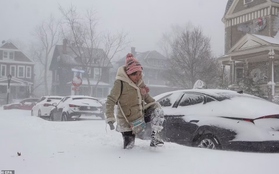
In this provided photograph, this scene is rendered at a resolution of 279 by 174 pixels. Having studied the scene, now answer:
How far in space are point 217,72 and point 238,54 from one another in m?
4.19

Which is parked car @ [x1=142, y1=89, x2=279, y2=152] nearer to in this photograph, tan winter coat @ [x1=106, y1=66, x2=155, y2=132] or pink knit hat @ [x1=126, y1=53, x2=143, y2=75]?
tan winter coat @ [x1=106, y1=66, x2=155, y2=132]

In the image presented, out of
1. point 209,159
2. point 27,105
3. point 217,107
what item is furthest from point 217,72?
point 209,159

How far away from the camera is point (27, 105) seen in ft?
102

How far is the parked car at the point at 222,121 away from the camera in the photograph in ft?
16.2

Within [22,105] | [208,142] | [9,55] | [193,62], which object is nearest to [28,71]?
[9,55]

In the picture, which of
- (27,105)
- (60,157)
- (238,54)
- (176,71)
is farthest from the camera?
(27,105)

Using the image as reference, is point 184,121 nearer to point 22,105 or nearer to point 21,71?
point 22,105

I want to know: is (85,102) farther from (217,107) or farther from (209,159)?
(209,159)

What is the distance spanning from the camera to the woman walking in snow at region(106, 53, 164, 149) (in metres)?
4.51

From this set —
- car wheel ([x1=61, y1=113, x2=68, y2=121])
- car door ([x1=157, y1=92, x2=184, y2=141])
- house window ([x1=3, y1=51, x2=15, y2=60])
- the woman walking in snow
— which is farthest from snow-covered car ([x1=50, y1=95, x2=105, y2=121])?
house window ([x1=3, y1=51, x2=15, y2=60])

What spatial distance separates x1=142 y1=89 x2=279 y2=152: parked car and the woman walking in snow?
1138 mm

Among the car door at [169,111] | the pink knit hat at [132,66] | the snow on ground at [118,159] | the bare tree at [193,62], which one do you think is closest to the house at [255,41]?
the bare tree at [193,62]

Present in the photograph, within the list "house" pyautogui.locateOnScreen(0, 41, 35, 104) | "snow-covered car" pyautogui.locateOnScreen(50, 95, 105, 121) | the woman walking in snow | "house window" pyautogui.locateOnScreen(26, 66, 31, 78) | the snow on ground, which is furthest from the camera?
"house window" pyautogui.locateOnScreen(26, 66, 31, 78)

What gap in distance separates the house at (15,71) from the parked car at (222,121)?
151 ft
